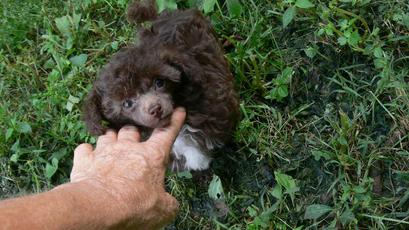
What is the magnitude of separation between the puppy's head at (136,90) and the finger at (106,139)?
0.48 ft

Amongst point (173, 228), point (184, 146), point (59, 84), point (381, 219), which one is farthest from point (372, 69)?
point (59, 84)

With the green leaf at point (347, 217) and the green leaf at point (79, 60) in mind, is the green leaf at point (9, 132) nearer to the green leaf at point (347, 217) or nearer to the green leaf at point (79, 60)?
the green leaf at point (79, 60)

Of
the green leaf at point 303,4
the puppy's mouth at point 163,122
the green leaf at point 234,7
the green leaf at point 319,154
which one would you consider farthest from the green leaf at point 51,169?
the green leaf at point 303,4

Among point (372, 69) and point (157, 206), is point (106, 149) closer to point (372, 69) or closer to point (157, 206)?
point (157, 206)

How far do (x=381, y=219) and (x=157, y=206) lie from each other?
1.23 metres

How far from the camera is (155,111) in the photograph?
10.9 feet

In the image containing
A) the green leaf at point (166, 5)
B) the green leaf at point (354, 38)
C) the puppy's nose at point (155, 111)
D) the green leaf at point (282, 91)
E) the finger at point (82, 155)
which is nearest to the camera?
A: the finger at point (82, 155)

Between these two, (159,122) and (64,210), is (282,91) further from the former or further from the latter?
(64,210)

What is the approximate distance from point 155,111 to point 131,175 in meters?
0.53

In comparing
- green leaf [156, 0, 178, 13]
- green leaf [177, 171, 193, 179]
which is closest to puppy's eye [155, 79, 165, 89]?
green leaf [177, 171, 193, 179]

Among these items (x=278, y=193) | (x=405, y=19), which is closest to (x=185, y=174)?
(x=278, y=193)

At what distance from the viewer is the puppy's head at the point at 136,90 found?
340 cm

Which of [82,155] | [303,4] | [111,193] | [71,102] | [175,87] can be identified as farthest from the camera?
[71,102]

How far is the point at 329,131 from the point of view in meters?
3.80
